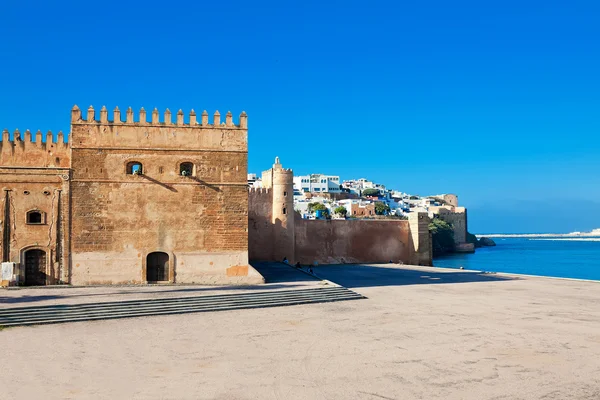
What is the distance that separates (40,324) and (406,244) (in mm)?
25574

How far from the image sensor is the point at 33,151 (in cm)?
2114

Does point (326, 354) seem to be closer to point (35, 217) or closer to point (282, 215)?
point (35, 217)

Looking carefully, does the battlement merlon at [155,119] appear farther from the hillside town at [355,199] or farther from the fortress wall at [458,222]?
the fortress wall at [458,222]

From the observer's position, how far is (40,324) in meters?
14.3

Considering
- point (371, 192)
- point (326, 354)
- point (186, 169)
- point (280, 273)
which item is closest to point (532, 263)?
point (280, 273)

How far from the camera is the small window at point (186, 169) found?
21400mm

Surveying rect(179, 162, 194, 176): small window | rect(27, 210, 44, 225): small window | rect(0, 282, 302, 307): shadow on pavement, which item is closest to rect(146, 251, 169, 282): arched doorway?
rect(0, 282, 302, 307): shadow on pavement

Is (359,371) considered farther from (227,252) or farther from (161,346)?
(227,252)

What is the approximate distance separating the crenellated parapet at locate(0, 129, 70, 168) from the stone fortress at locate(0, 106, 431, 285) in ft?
0.12

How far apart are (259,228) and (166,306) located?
53.9 ft

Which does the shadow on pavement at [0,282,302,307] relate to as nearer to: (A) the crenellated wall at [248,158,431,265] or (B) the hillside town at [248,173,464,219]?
(A) the crenellated wall at [248,158,431,265]

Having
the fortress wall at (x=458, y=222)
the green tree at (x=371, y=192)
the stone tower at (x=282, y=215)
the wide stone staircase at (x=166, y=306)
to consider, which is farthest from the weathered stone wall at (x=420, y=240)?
the green tree at (x=371, y=192)

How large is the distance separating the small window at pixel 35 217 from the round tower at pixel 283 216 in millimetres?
14465

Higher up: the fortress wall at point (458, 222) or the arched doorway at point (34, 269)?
the fortress wall at point (458, 222)
